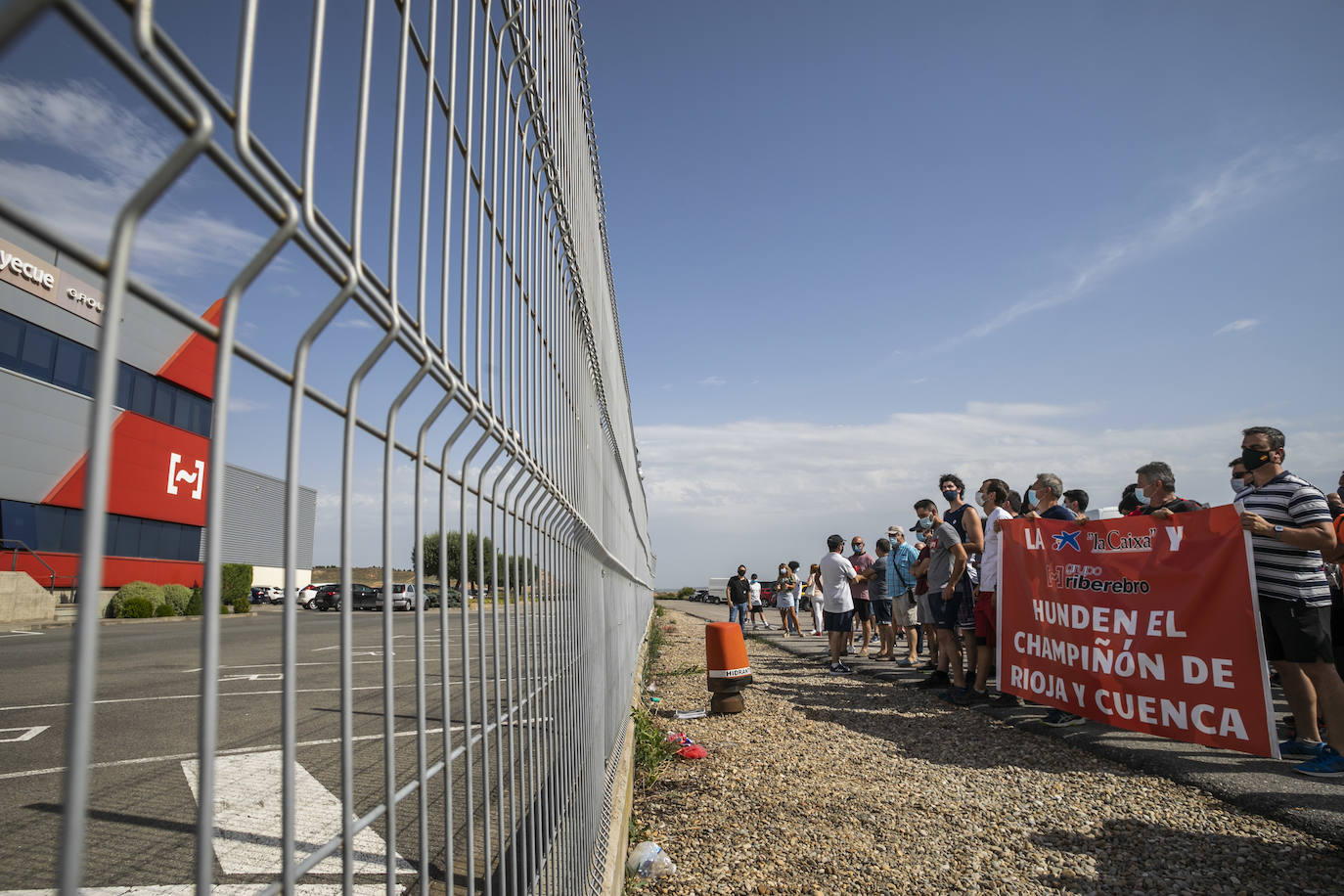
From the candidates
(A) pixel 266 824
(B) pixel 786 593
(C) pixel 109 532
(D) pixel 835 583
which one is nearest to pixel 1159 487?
(D) pixel 835 583

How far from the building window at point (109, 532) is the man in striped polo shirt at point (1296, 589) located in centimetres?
2081

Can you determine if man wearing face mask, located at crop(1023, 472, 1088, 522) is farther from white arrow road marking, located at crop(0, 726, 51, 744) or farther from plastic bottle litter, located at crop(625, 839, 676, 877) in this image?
white arrow road marking, located at crop(0, 726, 51, 744)

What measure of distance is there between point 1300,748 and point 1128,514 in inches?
137

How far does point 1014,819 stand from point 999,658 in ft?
10.7

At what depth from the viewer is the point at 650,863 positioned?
392 centimetres

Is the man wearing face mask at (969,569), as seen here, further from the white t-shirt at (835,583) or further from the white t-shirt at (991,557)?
the white t-shirt at (835,583)

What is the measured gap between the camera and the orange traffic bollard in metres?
7.91

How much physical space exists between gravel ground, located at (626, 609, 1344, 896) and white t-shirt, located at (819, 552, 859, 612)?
4.08 meters

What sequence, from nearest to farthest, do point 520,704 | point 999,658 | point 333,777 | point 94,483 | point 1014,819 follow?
point 94,483 < point 520,704 < point 333,777 < point 1014,819 < point 999,658

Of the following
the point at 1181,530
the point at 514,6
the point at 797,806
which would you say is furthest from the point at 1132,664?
the point at 514,6

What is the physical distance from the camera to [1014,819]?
4453 mm

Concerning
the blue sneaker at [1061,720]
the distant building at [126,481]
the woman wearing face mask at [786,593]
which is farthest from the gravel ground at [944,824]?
the woman wearing face mask at [786,593]

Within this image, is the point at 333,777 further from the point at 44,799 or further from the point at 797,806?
the point at 797,806

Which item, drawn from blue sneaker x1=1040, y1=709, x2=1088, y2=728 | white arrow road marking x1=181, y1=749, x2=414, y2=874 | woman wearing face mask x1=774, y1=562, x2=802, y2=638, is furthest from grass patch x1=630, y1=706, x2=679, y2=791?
woman wearing face mask x1=774, y1=562, x2=802, y2=638
